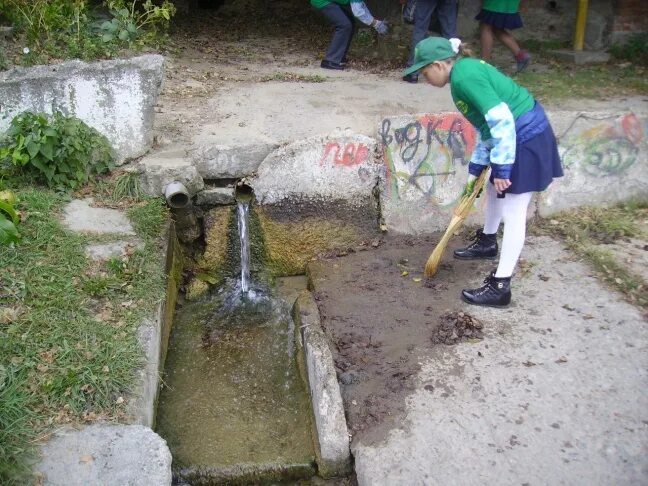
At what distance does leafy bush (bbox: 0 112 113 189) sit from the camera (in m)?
4.69

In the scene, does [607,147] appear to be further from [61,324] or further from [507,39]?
[61,324]

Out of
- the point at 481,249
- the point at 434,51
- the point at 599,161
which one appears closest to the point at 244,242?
the point at 481,249

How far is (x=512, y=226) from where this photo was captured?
397 centimetres

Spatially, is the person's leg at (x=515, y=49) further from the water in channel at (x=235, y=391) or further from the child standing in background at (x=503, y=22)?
the water in channel at (x=235, y=391)

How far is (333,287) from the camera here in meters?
4.73

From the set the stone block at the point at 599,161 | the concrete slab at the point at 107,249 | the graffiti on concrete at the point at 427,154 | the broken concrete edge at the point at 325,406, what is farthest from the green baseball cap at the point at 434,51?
the concrete slab at the point at 107,249

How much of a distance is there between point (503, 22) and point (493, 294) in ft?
13.7

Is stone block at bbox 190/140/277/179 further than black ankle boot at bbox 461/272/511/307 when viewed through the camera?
Yes

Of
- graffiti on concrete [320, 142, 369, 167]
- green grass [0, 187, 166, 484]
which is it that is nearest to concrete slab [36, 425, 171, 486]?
green grass [0, 187, 166, 484]

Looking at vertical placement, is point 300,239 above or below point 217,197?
below

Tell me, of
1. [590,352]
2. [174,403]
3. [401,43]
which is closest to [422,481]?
[590,352]

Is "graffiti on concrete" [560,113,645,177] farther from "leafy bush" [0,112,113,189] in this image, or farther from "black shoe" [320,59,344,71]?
"leafy bush" [0,112,113,189]

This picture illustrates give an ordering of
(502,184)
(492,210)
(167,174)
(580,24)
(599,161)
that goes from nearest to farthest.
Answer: (502,184) < (492,210) < (167,174) < (599,161) < (580,24)

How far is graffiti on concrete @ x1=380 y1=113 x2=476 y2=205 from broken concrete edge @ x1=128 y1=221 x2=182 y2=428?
6.29 feet
